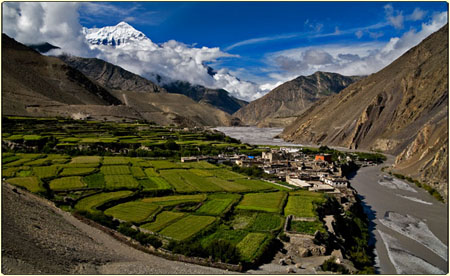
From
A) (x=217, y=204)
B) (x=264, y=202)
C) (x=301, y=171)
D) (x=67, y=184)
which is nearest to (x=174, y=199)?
(x=217, y=204)

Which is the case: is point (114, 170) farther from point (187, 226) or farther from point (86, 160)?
point (187, 226)

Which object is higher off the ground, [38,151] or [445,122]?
[445,122]

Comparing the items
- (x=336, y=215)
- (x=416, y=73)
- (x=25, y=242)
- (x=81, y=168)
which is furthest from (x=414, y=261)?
(x=416, y=73)

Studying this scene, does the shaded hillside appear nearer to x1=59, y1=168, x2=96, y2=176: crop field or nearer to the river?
x1=59, y1=168, x2=96, y2=176: crop field

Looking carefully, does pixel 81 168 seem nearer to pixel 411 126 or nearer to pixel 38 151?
pixel 38 151

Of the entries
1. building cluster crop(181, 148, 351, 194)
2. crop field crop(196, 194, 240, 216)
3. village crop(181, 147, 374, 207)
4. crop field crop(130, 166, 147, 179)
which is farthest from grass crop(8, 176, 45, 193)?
building cluster crop(181, 148, 351, 194)
